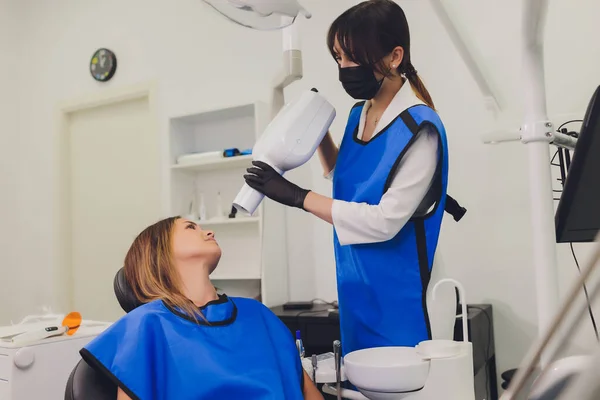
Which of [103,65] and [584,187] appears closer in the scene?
[584,187]

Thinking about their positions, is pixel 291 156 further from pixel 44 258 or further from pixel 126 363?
pixel 44 258

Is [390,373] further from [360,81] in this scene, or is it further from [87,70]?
[87,70]

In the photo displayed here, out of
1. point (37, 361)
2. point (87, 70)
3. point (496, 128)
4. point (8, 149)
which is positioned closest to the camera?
point (37, 361)

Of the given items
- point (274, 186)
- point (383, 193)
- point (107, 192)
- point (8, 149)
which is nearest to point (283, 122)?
point (274, 186)

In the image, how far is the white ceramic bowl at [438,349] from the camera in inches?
38.9

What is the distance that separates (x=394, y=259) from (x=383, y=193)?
0.15m

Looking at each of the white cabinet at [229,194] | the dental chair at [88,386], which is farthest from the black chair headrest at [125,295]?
the white cabinet at [229,194]

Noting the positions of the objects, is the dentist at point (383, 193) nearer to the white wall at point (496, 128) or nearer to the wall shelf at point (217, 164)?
the white wall at point (496, 128)

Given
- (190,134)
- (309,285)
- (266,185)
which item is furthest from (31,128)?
(266,185)

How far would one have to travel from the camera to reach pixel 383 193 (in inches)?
47.4

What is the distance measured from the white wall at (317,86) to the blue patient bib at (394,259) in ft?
3.27

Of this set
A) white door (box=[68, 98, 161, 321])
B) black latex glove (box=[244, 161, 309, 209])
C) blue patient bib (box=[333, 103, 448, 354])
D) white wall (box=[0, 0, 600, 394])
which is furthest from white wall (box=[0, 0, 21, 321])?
blue patient bib (box=[333, 103, 448, 354])

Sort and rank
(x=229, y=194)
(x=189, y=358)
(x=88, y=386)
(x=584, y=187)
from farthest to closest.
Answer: (x=229, y=194), (x=189, y=358), (x=88, y=386), (x=584, y=187)

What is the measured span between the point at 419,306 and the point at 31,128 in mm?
3527
